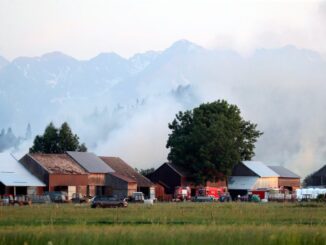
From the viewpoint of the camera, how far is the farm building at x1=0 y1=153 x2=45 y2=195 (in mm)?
98375

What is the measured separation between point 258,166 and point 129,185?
29.7 metres

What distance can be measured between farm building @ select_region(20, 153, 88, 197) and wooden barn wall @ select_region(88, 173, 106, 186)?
4.76 feet

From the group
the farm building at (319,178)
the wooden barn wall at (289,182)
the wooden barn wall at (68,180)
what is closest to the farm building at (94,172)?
the wooden barn wall at (68,180)

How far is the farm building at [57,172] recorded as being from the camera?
10297cm

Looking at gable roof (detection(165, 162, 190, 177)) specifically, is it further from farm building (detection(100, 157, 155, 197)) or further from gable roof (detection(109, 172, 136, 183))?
gable roof (detection(109, 172, 136, 183))

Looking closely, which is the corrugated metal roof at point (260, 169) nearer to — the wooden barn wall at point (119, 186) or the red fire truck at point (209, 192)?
the red fire truck at point (209, 192)

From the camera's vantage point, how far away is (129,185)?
10975cm

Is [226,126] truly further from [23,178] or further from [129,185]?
[23,178]

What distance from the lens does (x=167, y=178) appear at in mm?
121438

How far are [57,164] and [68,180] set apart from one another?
2.85 metres

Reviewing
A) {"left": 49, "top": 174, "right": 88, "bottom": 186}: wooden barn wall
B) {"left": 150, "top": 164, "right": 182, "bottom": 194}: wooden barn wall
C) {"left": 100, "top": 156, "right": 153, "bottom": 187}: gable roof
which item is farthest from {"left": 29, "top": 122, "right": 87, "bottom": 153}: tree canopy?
{"left": 49, "top": 174, "right": 88, "bottom": 186}: wooden barn wall

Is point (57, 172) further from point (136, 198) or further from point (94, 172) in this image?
point (136, 198)

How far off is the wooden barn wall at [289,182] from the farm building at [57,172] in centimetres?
4128

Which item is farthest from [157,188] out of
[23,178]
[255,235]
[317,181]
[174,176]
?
[255,235]
